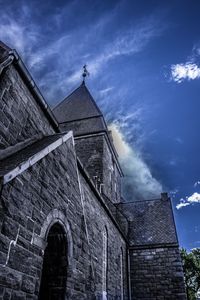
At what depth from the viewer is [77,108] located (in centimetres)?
2019

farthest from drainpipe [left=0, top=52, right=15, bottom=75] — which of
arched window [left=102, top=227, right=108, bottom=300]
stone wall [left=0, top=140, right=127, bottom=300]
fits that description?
arched window [left=102, top=227, right=108, bottom=300]

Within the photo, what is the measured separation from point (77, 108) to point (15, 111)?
15611mm

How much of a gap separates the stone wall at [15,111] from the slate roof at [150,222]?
9.97 meters

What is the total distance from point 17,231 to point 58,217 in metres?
1.40

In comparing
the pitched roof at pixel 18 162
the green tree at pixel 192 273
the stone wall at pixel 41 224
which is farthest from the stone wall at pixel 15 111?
the green tree at pixel 192 273

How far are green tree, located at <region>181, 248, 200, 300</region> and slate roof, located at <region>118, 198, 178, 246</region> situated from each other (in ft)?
55.6

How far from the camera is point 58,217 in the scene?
4.50 meters

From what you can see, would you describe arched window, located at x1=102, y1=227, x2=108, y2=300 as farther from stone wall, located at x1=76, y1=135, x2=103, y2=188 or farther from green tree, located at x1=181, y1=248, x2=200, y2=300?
green tree, located at x1=181, y1=248, x2=200, y2=300

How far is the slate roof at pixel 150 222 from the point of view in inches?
520

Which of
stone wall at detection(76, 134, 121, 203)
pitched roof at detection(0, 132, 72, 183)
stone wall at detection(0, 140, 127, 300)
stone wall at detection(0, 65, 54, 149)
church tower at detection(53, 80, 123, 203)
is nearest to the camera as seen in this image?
stone wall at detection(0, 140, 127, 300)

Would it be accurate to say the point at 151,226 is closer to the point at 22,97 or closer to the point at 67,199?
the point at 67,199

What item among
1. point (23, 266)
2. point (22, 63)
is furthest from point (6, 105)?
point (23, 266)

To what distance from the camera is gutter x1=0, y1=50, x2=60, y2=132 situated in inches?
186

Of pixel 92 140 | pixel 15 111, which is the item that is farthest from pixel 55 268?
pixel 92 140
